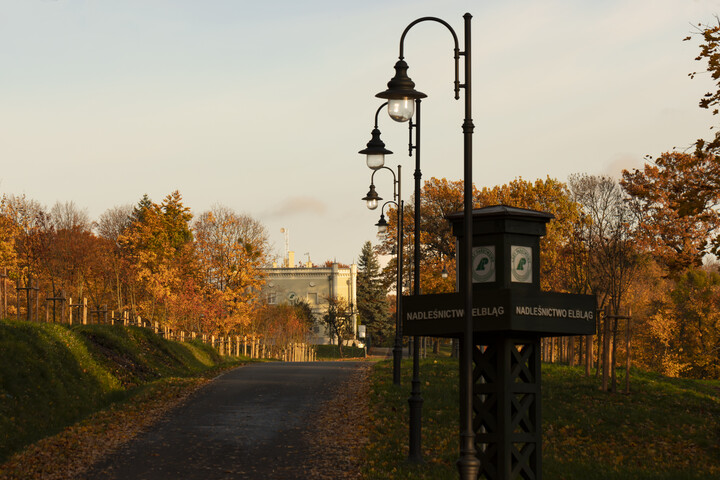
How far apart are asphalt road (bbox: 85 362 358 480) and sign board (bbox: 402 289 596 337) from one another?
6.95m

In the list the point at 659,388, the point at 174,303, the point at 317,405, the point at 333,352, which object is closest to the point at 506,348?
the point at 317,405

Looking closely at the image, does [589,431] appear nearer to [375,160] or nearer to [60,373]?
[375,160]

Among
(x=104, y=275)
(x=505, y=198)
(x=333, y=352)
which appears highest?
(x=505, y=198)

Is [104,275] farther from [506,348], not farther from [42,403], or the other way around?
[506,348]

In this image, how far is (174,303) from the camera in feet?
175

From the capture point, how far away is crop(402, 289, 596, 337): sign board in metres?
7.70

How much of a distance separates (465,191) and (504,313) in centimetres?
157

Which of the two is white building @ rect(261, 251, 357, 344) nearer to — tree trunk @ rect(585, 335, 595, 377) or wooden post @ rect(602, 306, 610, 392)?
tree trunk @ rect(585, 335, 595, 377)

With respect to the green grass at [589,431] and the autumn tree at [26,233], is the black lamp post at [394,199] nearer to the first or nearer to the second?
the green grass at [589,431]

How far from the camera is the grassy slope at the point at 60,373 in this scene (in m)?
18.6

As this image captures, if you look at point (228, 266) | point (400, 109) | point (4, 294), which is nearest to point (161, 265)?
point (228, 266)

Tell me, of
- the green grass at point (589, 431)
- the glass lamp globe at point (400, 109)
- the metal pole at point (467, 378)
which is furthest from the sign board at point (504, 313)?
the green grass at point (589, 431)

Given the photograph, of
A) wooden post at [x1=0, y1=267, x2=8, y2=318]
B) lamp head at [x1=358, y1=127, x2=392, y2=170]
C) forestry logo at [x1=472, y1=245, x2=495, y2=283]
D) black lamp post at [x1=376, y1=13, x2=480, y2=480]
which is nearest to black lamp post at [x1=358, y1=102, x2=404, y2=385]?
lamp head at [x1=358, y1=127, x2=392, y2=170]

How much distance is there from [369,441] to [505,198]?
33.1m
